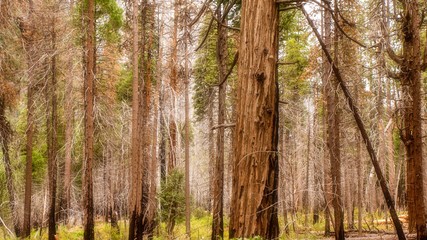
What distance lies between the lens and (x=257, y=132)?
145 inches

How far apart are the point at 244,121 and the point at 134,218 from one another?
12304 millimetres

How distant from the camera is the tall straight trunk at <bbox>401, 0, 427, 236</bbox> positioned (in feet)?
30.6

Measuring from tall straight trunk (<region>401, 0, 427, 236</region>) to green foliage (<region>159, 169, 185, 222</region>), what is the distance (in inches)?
429

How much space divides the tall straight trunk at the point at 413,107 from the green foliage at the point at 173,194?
35.8 ft

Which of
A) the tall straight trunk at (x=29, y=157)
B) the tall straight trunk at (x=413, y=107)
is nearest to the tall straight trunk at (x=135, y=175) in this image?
the tall straight trunk at (x=29, y=157)

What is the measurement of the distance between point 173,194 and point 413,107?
459 inches

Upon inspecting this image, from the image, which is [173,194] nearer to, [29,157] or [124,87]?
[29,157]

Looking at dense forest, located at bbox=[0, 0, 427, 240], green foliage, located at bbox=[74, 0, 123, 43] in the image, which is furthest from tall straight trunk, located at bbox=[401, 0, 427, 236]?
green foliage, located at bbox=[74, 0, 123, 43]

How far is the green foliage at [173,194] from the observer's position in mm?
18906

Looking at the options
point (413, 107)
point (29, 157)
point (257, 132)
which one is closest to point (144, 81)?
point (29, 157)

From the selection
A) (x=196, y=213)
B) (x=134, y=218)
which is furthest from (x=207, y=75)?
(x=196, y=213)

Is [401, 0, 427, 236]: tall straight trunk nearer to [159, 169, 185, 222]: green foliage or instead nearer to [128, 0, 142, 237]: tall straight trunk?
[128, 0, 142, 237]: tall straight trunk

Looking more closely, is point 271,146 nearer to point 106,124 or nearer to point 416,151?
point 416,151

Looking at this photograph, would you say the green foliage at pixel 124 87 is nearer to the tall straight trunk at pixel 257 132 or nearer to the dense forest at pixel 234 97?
the dense forest at pixel 234 97
